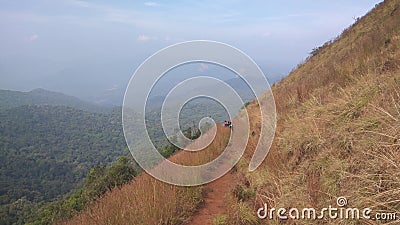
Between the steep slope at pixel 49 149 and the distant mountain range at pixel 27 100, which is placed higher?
the distant mountain range at pixel 27 100

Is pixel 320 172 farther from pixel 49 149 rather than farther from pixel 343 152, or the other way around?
pixel 49 149

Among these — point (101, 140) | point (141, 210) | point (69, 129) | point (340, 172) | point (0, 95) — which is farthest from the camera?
point (0, 95)

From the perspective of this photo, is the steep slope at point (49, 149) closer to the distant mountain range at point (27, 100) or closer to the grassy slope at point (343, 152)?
the grassy slope at point (343, 152)

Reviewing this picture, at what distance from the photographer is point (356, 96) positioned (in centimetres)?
468

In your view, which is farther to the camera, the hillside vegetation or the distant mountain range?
the distant mountain range

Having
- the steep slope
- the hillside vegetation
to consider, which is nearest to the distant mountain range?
the steep slope

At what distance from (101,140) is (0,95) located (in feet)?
354

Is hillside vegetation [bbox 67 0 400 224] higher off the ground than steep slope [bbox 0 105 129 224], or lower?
higher

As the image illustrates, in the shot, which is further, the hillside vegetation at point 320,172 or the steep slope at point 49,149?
the steep slope at point 49,149

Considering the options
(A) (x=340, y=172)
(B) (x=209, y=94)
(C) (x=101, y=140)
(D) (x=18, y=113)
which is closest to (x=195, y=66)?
(B) (x=209, y=94)

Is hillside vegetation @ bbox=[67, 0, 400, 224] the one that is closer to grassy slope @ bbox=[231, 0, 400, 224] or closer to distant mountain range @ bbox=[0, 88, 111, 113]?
grassy slope @ bbox=[231, 0, 400, 224]

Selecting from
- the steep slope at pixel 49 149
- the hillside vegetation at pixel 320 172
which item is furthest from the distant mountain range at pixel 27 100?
the hillside vegetation at pixel 320 172

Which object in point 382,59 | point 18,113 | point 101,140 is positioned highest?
point 382,59

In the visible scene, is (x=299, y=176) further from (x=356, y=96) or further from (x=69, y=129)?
(x=69, y=129)
